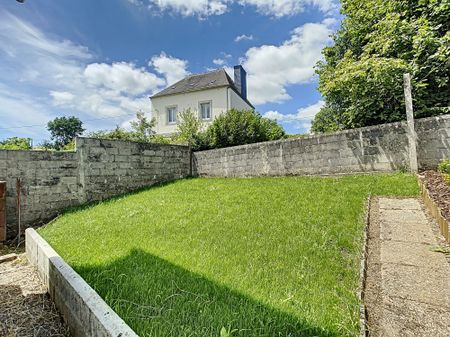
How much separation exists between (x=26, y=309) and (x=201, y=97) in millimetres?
16800

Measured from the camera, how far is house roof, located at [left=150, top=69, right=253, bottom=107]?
17.8 m

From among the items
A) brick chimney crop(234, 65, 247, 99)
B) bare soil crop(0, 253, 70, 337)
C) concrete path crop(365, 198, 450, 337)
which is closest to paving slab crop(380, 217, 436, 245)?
concrete path crop(365, 198, 450, 337)

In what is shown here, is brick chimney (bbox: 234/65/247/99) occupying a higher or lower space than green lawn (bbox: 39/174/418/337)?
higher

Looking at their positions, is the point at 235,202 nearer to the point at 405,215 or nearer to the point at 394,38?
the point at 405,215

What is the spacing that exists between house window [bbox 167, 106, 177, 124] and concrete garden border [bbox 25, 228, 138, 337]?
16551 millimetres

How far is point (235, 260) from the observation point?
2.76m

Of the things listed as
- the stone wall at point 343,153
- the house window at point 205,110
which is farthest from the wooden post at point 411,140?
the house window at point 205,110

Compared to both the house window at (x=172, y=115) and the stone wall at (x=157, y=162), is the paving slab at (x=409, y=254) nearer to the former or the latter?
the stone wall at (x=157, y=162)

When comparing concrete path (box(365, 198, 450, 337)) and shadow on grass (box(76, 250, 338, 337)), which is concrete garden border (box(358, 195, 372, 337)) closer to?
concrete path (box(365, 198, 450, 337))

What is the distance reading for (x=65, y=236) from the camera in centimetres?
438

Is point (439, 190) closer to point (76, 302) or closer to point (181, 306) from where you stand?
point (181, 306)

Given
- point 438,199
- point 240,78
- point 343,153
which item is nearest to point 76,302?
point 438,199

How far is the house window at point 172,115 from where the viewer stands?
62.1ft

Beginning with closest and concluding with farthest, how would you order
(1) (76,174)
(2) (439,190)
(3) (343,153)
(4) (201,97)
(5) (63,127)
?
(2) (439,190)
(3) (343,153)
(1) (76,174)
(4) (201,97)
(5) (63,127)
